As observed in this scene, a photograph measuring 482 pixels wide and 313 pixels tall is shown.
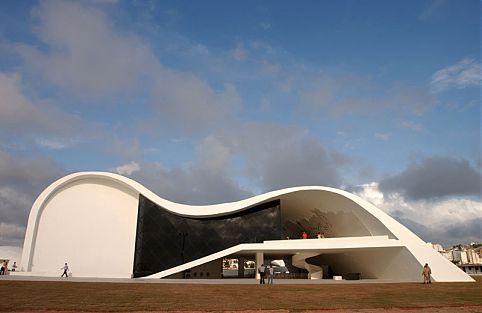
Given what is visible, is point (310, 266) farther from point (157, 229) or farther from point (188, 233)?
point (157, 229)

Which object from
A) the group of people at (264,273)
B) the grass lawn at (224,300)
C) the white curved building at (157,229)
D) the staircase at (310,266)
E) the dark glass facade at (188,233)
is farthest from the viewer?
the staircase at (310,266)

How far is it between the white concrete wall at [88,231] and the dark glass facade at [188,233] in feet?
4.83

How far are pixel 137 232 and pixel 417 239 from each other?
19622 mm

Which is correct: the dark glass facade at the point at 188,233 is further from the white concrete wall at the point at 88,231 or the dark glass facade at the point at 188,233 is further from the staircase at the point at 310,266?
the staircase at the point at 310,266

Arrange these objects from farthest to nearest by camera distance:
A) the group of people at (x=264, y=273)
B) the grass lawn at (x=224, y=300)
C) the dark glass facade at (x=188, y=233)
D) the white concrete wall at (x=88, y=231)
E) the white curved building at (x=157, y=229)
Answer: the white concrete wall at (x=88, y=231)
the dark glass facade at (x=188, y=233)
the white curved building at (x=157, y=229)
the group of people at (x=264, y=273)
the grass lawn at (x=224, y=300)

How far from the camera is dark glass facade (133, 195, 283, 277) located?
2709 cm

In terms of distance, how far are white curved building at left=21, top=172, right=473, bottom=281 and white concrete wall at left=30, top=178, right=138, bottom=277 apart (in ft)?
0.24

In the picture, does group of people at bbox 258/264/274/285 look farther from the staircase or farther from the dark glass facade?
the staircase

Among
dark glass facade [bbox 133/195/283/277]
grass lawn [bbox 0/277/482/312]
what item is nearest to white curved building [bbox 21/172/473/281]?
dark glass facade [bbox 133/195/283/277]

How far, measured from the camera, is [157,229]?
27.9 meters

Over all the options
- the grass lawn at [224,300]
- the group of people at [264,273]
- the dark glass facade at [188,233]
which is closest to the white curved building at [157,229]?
the dark glass facade at [188,233]

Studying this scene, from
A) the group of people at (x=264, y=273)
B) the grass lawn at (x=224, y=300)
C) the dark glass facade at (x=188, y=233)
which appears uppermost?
the dark glass facade at (x=188, y=233)

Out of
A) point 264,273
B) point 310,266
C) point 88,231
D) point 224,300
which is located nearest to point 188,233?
point 88,231

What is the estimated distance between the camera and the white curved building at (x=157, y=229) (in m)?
26.8
